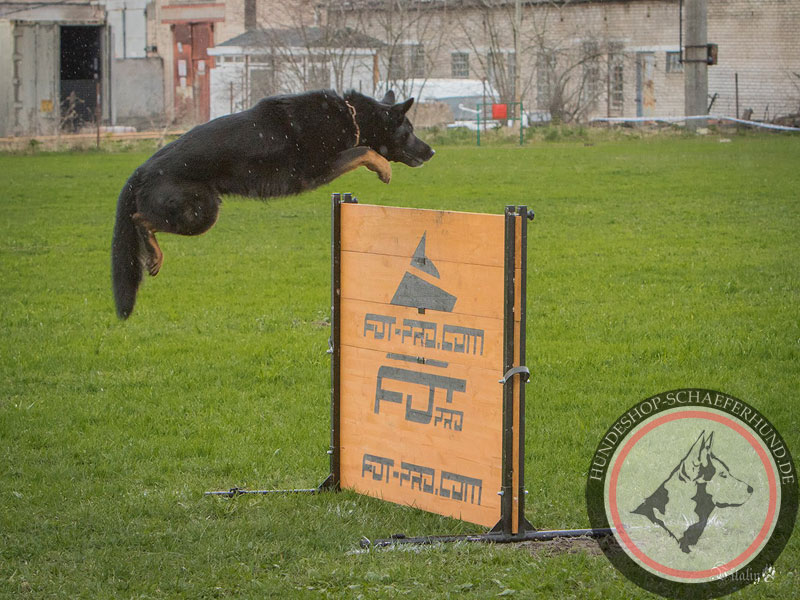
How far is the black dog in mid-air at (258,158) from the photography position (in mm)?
3318

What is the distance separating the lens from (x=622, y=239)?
50.4 feet

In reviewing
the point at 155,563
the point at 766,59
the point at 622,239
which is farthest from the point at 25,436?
the point at 766,59

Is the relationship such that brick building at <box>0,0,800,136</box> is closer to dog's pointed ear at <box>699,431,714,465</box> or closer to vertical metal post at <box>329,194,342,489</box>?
vertical metal post at <box>329,194,342,489</box>

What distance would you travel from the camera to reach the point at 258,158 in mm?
3336

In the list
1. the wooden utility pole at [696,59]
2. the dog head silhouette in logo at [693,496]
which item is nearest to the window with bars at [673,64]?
the wooden utility pole at [696,59]

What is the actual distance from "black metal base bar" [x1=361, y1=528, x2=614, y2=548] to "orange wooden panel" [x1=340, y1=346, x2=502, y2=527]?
0.12 m

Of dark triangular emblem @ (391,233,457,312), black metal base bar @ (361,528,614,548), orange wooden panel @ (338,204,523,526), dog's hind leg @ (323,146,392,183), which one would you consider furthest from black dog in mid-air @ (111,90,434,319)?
black metal base bar @ (361,528,614,548)

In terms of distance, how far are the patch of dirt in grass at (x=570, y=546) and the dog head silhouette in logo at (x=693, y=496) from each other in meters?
0.36

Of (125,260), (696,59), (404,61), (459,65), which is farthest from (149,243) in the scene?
(459,65)

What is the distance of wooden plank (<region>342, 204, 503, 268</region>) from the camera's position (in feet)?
16.9

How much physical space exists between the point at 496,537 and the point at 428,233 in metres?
1.70

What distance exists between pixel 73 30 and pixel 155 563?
3799 centimetres

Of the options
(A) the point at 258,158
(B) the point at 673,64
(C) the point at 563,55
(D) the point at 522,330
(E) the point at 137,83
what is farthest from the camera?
(B) the point at 673,64

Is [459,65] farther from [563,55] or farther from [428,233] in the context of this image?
[428,233]
